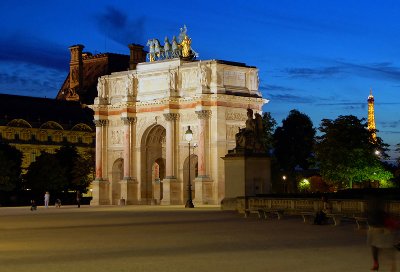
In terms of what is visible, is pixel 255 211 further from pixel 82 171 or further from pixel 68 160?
pixel 68 160

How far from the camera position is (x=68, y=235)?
36.5 m

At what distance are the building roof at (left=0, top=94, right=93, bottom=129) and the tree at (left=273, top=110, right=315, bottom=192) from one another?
52345mm

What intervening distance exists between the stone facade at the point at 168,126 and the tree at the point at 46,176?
30.0 m

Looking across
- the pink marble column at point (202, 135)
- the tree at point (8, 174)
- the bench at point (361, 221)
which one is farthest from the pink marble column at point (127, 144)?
the bench at point (361, 221)

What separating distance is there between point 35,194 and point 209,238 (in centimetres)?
9190

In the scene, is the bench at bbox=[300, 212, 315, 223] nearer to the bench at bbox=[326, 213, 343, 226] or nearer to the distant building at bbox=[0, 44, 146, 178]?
the bench at bbox=[326, 213, 343, 226]

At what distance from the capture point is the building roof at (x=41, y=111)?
540 ft

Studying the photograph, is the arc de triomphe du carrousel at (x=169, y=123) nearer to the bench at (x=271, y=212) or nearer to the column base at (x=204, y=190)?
the column base at (x=204, y=190)

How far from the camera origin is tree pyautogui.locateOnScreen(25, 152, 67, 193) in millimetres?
134875

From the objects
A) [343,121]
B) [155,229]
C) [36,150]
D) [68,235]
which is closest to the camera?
[68,235]

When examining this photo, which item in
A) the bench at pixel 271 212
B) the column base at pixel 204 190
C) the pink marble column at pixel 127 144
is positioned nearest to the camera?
the bench at pixel 271 212

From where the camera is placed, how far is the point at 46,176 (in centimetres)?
13488

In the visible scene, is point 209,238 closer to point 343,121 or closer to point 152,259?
point 152,259

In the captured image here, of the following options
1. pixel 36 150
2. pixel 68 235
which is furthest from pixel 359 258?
pixel 36 150
